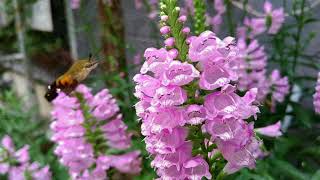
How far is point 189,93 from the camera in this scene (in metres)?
0.78

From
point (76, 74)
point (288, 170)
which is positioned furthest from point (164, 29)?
point (288, 170)

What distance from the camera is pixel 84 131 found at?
4.17 feet

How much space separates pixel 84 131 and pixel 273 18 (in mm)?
942

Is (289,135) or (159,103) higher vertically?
(159,103)

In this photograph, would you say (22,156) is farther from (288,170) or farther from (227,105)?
(227,105)

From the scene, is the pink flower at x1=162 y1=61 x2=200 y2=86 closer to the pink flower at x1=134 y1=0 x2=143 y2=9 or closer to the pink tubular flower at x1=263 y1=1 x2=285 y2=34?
the pink tubular flower at x1=263 y1=1 x2=285 y2=34

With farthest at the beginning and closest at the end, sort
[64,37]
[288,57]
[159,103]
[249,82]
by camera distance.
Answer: [64,37], [288,57], [249,82], [159,103]

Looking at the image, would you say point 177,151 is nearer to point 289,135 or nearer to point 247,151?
point 247,151

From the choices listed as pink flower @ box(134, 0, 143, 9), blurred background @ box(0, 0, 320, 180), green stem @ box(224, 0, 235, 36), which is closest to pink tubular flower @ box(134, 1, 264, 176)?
blurred background @ box(0, 0, 320, 180)

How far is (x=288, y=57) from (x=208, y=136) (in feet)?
4.30

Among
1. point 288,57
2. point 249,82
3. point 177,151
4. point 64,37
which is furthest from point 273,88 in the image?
point 177,151

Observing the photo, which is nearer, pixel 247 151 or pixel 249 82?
pixel 247 151

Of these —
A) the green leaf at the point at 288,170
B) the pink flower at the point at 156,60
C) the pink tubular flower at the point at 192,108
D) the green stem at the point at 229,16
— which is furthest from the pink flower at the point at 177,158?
the green stem at the point at 229,16

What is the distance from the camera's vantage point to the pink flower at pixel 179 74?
741 millimetres
